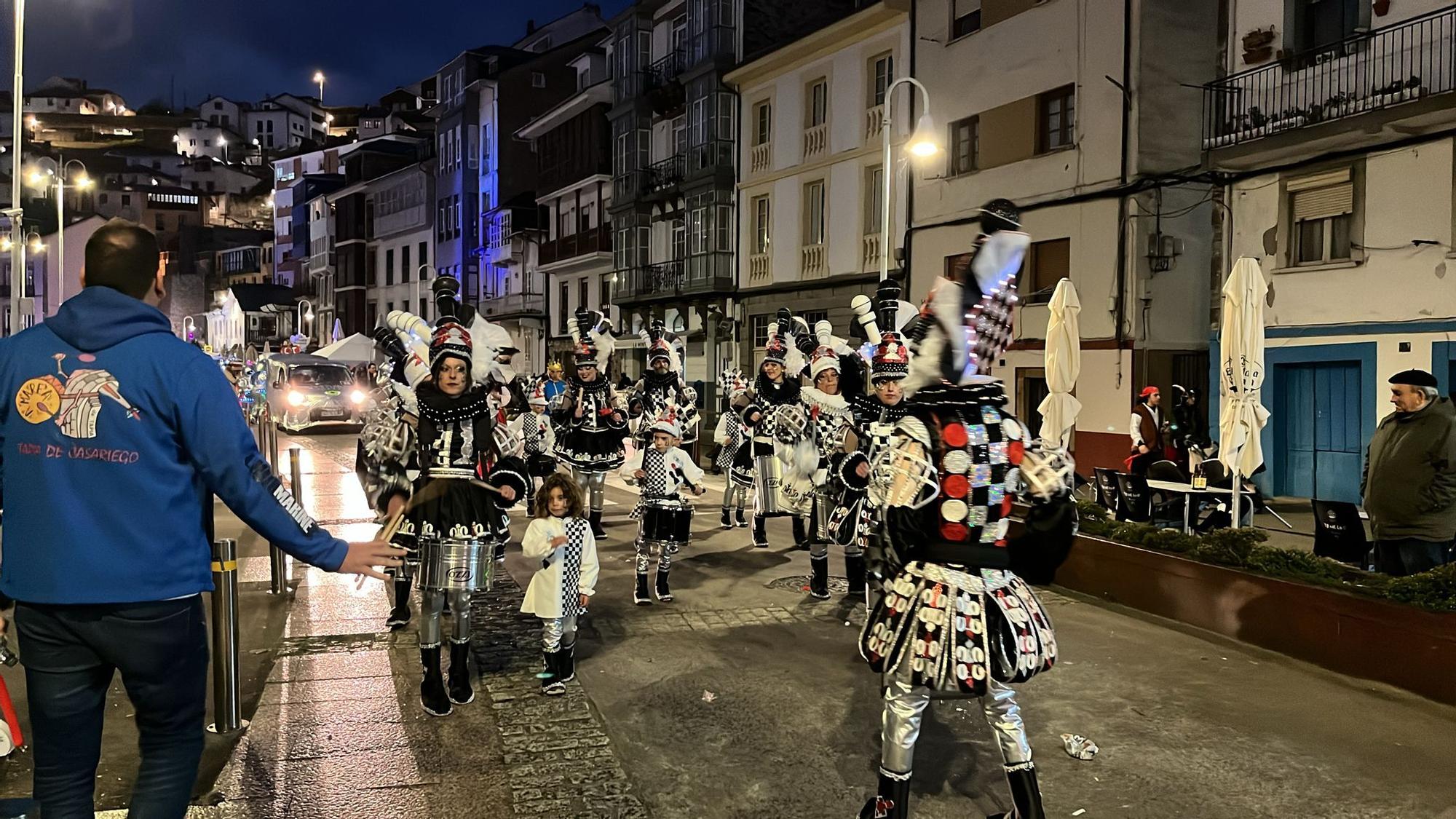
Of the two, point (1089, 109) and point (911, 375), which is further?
point (1089, 109)

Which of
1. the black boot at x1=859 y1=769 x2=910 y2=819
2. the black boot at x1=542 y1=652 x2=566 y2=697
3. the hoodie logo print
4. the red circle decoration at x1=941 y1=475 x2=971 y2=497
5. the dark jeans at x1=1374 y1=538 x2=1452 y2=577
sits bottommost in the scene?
the black boot at x1=542 y1=652 x2=566 y2=697

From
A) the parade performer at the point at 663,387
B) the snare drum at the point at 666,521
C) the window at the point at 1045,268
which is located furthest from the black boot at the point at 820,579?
the window at the point at 1045,268

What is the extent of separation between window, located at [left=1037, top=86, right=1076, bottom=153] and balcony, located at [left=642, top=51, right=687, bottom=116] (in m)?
16.3

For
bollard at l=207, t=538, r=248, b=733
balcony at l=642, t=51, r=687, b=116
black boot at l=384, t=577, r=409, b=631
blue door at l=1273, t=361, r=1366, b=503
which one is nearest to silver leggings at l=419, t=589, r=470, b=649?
bollard at l=207, t=538, r=248, b=733

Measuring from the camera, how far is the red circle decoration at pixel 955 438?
4305mm

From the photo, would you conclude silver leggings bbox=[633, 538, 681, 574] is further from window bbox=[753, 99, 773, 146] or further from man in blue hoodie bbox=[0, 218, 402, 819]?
window bbox=[753, 99, 773, 146]

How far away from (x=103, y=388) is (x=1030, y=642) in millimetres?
3401

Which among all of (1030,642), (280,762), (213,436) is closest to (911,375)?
(1030,642)

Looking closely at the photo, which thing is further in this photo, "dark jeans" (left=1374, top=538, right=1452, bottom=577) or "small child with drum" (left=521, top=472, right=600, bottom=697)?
"dark jeans" (left=1374, top=538, right=1452, bottom=577)

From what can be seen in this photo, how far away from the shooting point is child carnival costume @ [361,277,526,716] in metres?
6.14

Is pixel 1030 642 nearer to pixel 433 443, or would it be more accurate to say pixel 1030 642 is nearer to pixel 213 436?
pixel 213 436

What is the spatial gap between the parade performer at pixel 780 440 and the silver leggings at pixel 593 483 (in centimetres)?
218

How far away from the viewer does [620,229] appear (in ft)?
134

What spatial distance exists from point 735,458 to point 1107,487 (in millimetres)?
4426
